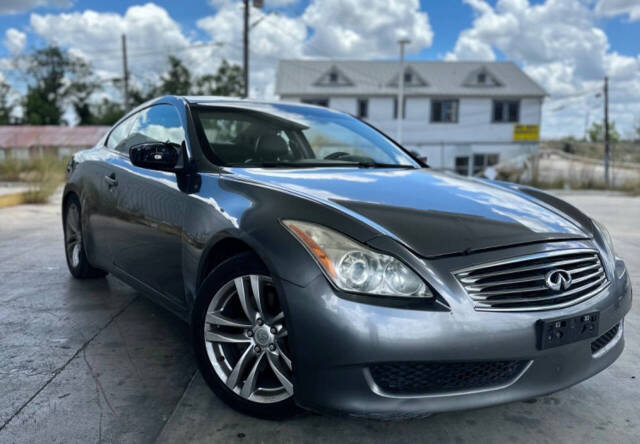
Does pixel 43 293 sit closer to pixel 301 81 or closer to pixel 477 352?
pixel 477 352

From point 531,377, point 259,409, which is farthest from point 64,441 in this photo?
point 531,377

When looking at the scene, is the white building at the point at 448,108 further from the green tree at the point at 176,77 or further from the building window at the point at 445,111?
the green tree at the point at 176,77

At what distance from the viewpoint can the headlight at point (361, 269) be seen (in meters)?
2.07

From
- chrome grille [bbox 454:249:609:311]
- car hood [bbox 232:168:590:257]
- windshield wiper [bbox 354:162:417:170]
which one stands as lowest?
chrome grille [bbox 454:249:609:311]

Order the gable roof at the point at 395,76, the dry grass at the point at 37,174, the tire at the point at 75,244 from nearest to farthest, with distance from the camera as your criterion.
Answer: the tire at the point at 75,244, the dry grass at the point at 37,174, the gable roof at the point at 395,76

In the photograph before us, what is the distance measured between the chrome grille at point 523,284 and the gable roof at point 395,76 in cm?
3313

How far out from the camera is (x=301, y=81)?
35438 mm

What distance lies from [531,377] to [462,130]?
34.7 m

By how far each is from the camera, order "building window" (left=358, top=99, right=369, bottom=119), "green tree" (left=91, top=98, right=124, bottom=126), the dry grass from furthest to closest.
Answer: "green tree" (left=91, top=98, right=124, bottom=126), "building window" (left=358, top=99, right=369, bottom=119), the dry grass

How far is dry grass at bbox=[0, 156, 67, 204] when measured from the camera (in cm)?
1124

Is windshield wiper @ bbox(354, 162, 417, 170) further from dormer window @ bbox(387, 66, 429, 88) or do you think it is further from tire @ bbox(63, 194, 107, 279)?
dormer window @ bbox(387, 66, 429, 88)

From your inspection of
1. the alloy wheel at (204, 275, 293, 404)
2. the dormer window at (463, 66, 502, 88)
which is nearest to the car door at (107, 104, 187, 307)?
the alloy wheel at (204, 275, 293, 404)

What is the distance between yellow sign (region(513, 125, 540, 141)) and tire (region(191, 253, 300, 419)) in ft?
116

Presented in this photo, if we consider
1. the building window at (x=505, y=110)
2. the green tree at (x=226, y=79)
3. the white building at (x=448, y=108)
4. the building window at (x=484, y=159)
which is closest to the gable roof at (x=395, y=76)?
the white building at (x=448, y=108)
